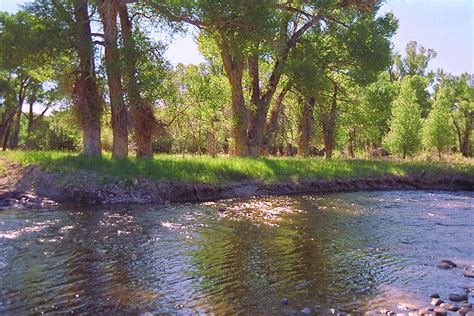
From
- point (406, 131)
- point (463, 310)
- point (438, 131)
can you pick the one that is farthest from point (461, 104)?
point (463, 310)

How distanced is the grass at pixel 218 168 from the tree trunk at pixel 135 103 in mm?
1138

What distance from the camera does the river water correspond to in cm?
767

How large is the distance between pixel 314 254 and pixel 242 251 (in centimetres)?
165

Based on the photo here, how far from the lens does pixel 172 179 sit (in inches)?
760

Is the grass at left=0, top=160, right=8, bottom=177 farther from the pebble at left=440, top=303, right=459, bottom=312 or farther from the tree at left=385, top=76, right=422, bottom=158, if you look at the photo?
the tree at left=385, top=76, right=422, bottom=158

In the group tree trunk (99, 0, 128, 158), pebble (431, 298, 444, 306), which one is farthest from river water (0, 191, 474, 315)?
tree trunk (99, 0, 128, 158)

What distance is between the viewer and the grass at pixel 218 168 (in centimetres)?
1912

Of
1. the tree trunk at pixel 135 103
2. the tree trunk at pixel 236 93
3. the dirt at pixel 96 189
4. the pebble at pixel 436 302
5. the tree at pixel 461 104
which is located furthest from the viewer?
the tree at pixel 461 104

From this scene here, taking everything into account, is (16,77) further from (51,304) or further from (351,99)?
(51,304)

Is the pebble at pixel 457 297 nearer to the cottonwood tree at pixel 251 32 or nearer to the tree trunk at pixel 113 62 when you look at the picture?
the cottonwood tree at pixel 251 32

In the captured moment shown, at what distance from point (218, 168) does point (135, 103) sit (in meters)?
4.65

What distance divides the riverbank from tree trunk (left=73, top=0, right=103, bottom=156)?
1427 millimetres

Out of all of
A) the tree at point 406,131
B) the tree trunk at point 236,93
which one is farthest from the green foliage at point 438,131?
the tree trunk at point 236,93

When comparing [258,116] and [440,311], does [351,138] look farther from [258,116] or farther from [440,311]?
[440,311]
